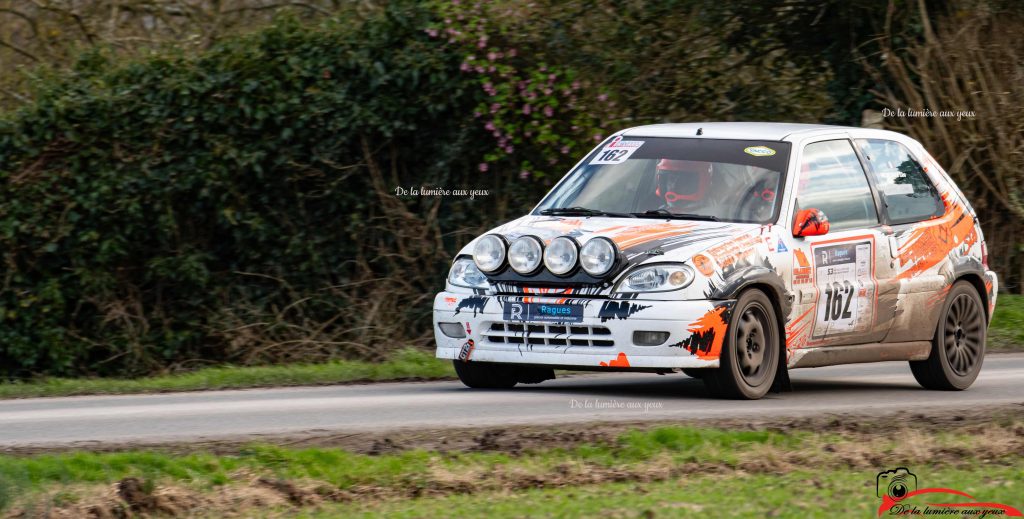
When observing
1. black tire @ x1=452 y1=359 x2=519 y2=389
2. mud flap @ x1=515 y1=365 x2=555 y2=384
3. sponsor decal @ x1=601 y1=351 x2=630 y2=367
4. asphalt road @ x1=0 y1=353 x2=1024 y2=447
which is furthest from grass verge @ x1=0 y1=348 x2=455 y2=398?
sponsor decal @ x1=601 y1=351 x2=630 y2=367

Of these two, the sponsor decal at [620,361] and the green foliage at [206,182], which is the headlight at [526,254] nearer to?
the sponsor decal at [620,361]

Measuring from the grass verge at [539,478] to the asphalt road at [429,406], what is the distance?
2.62 feet

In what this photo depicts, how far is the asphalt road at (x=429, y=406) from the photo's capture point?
832 cm

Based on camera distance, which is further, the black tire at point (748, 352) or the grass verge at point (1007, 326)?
the grass verge at point (1007, 326)

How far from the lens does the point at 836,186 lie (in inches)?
404

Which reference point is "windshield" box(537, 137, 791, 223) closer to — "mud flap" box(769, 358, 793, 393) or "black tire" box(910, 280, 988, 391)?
"mud flap" box(769, 358, 793, 393)

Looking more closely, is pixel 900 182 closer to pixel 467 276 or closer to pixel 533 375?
pixel 533 375

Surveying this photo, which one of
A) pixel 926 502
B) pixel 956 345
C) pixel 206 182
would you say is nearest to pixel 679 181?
pixel 956 345

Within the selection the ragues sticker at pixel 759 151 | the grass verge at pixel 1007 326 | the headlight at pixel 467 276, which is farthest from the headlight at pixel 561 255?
the grass verge at pixel 1007 326

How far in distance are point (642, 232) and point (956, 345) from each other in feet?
9.73

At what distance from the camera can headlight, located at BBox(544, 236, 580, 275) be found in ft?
29.9

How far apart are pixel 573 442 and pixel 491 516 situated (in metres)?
1.65

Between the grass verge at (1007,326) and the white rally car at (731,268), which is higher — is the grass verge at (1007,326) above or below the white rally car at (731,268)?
below

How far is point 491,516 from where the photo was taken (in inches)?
242
